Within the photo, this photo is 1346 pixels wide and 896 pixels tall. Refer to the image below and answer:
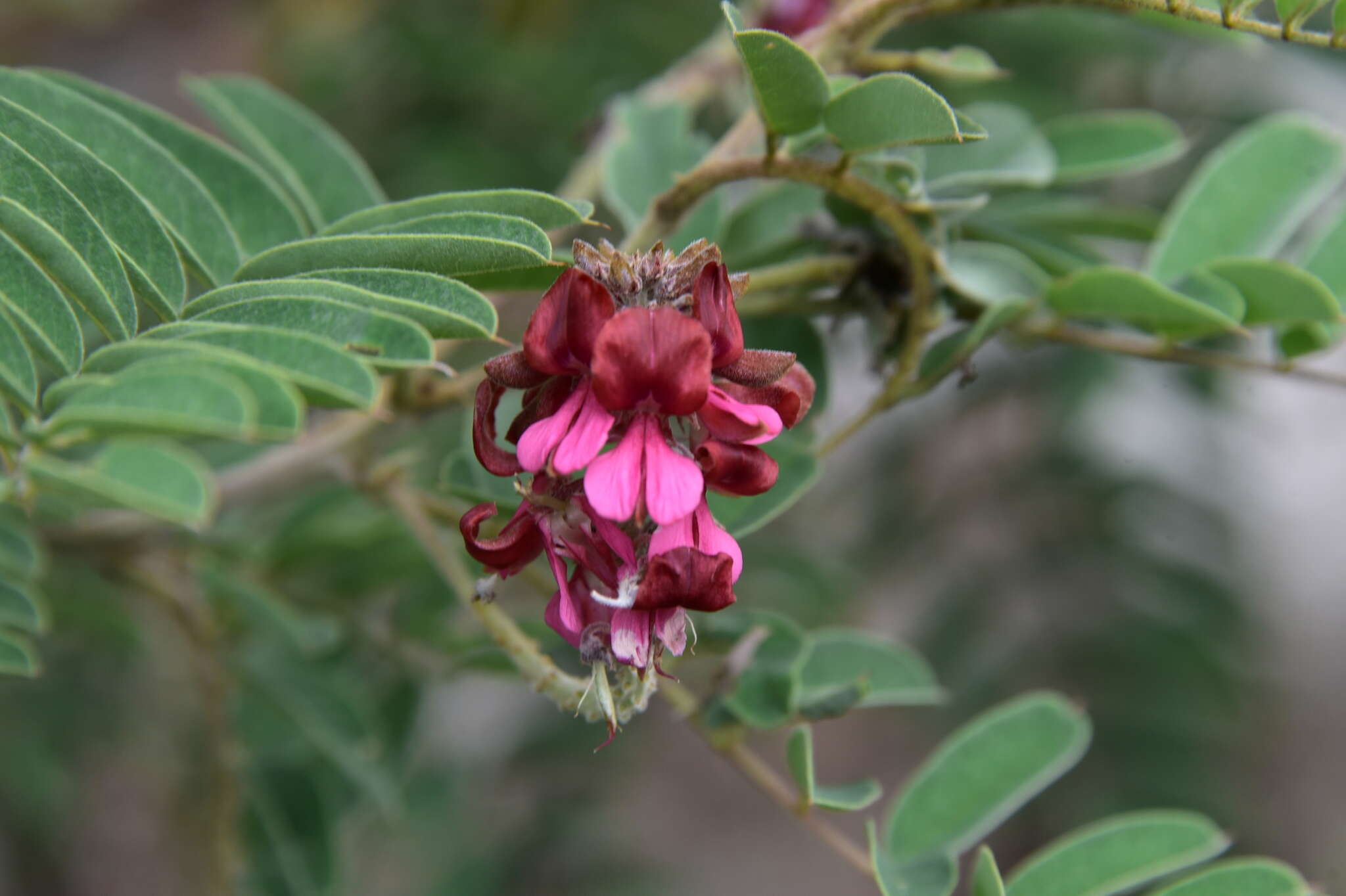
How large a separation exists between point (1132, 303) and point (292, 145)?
891mm

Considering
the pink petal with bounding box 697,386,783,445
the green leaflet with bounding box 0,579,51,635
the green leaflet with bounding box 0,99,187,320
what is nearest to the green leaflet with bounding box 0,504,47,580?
the green leaflet with bounding box 0,579,51,635

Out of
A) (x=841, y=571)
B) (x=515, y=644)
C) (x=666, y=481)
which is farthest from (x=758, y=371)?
(x=841, y=571)

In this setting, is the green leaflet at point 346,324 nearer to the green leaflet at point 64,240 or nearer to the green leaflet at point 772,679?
the green leaflet at point 64,240

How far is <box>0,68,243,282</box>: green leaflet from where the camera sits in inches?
37.9

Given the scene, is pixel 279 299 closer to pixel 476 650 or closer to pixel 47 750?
pixel 476 650

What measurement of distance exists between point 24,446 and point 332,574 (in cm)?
100

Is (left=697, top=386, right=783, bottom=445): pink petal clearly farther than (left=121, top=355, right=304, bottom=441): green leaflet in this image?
Yes

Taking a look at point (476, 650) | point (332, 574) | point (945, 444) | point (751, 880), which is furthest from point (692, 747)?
point (476, 650)

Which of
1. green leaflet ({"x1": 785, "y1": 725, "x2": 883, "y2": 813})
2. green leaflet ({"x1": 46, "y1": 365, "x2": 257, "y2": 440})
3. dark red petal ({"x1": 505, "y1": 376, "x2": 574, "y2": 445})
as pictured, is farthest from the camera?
green leaflet ({"x1": 785, "y1": 725, "x2": 883, "y2": 813})

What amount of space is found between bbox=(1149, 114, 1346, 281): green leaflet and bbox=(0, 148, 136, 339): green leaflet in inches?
41.9

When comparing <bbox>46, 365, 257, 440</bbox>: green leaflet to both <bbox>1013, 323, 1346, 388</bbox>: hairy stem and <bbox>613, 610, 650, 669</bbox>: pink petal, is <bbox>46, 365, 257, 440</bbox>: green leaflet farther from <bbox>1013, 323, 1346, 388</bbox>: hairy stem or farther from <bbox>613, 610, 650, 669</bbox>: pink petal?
<bbox>1013, 323, 1346, 388</bbox>: hairy stem

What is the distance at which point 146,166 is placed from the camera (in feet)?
3.32

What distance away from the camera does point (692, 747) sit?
510cm

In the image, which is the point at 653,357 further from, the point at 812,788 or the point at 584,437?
the point at 812,788
